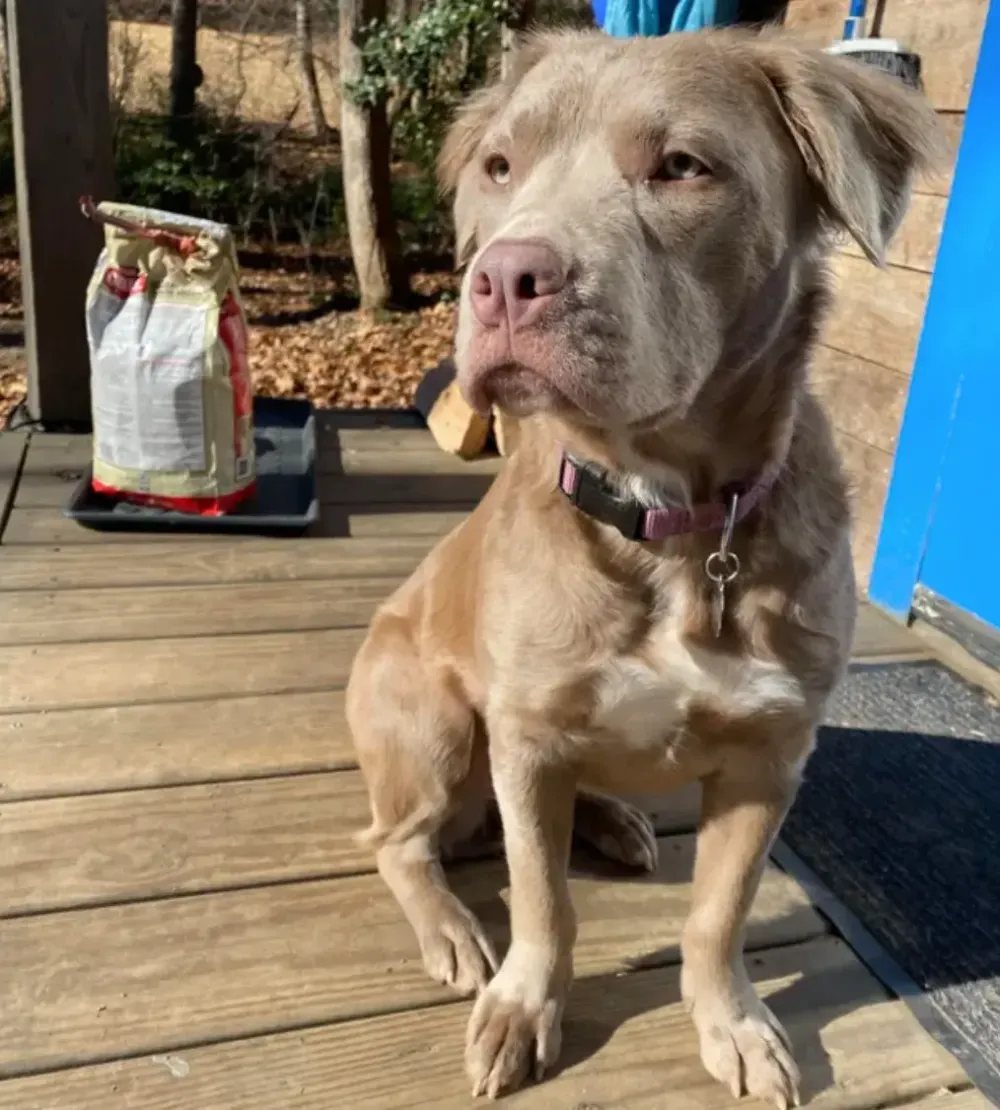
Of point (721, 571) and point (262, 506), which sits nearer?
point (721, 571)

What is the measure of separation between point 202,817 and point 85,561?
1.16 meters

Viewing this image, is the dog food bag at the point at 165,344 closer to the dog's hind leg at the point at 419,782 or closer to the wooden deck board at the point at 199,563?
the wooden deck board at the point at 199,563

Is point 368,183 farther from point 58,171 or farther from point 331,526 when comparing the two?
point 331,526

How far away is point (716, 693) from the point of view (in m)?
1.42

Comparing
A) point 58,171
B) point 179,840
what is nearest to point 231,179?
point 58,171

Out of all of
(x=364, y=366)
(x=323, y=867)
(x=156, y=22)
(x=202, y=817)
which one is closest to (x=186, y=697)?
(x=202, y=817)

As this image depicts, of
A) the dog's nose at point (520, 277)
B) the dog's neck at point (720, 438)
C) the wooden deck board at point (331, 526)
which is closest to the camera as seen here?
the dog's nose at point (520, 277)

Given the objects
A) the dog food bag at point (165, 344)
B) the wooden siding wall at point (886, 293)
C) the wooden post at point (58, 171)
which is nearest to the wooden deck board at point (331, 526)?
the dog food bag at point (165, 344)

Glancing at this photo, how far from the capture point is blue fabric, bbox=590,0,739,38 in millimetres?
3010

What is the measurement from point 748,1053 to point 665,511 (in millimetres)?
779

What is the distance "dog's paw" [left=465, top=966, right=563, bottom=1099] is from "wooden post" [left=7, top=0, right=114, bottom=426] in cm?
287

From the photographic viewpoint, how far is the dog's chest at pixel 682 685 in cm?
142

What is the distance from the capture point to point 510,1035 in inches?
59.1

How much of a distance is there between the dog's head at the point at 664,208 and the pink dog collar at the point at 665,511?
6.3 inches
